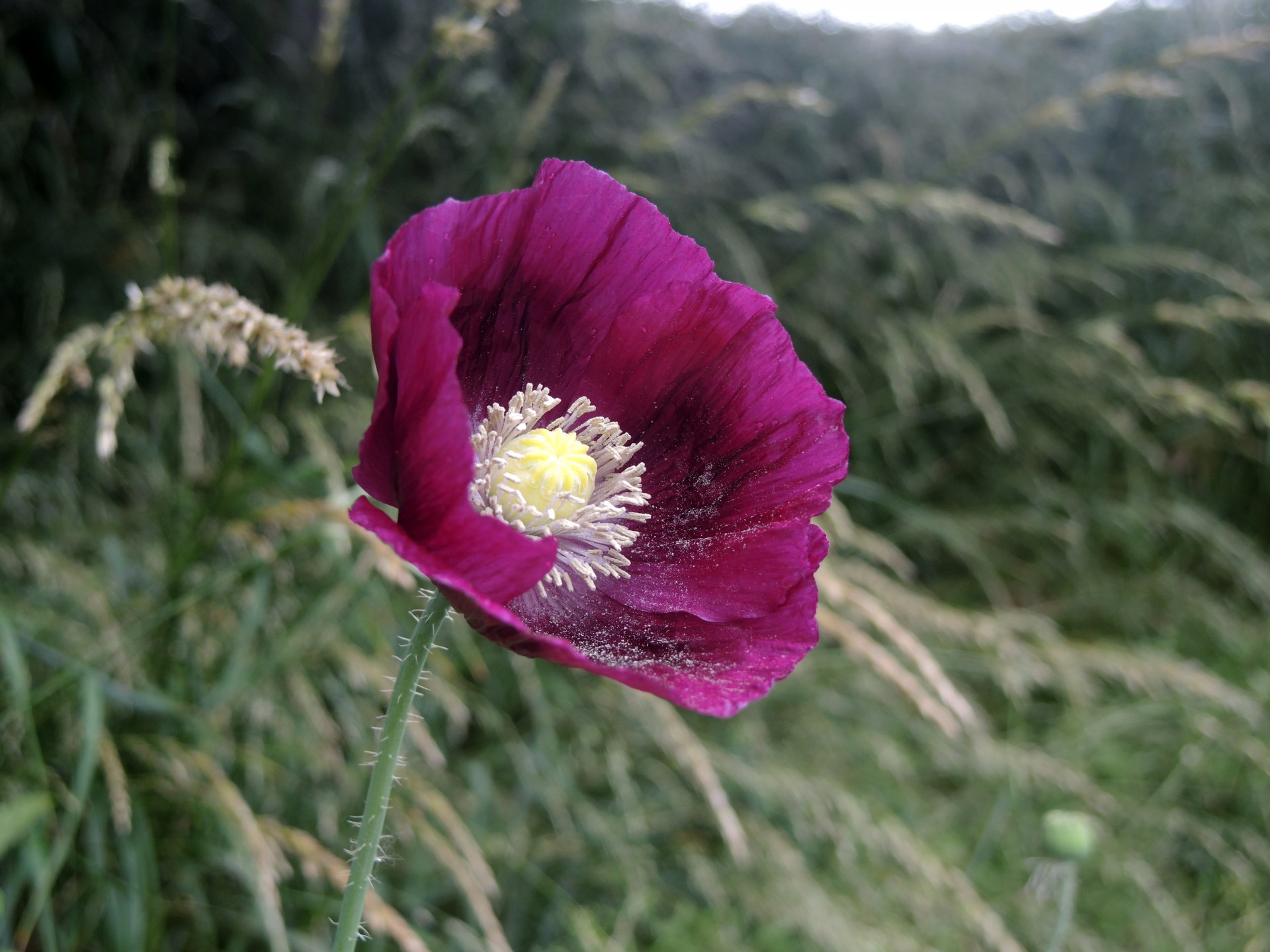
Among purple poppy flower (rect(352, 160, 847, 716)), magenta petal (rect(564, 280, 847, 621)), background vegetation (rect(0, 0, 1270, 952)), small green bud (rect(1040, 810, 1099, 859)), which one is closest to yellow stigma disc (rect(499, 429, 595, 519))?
purple poppy flower (rect(352, 160, 847, 716))

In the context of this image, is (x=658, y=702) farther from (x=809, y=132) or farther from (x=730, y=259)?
(x=809, y=132)

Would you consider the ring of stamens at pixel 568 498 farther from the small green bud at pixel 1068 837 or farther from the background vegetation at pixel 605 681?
the small green bud at pixel 1068 837

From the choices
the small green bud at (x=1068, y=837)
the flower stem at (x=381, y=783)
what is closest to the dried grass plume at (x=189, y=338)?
the flower stem at (x=381, y=783)

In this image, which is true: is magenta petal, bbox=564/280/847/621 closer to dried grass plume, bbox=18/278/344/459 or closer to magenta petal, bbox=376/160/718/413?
magenta petal, bbox=376/160/718/413

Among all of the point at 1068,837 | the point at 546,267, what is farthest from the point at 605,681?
the point at 546,267

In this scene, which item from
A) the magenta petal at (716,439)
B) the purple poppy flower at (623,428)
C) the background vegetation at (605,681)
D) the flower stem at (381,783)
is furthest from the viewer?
the background vegetation at (605,681)

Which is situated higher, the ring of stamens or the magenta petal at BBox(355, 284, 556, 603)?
the magenta petal at BBox(355, 284, 556, 603)

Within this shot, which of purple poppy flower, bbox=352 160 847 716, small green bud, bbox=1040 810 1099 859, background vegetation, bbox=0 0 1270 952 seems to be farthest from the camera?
background vegetation, bbox=0 0 1270 952
